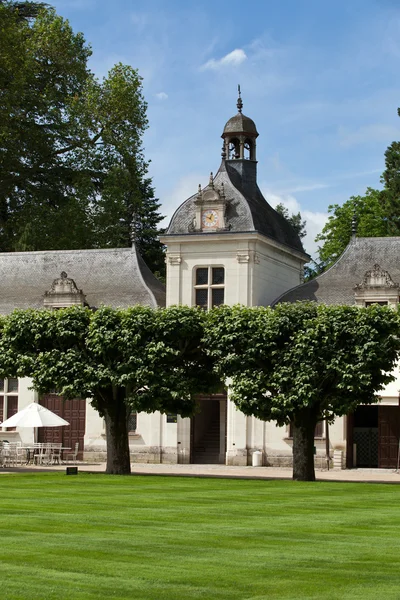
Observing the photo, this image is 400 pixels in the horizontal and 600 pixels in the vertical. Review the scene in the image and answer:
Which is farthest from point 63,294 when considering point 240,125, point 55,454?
point 240,125

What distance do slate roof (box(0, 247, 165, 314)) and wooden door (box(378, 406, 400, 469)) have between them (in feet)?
34.7

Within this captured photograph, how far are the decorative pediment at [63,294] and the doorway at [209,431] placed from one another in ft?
22.1

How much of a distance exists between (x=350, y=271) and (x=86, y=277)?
38.4 ft

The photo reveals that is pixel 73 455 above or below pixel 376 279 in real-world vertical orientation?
below

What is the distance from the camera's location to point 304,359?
32719mm

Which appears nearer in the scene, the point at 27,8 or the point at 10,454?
the point at 10,454

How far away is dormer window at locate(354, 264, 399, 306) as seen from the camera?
139 feet

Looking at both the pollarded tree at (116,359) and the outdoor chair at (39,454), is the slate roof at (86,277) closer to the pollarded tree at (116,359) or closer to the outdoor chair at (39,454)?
the outdoor chair at (39,454)

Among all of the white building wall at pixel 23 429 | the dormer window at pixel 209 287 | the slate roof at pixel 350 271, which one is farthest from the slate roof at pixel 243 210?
the white building wall at pixel 23 429

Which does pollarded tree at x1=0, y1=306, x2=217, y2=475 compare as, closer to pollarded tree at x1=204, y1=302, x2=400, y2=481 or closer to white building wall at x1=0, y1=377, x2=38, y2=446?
pollarded tree at x1=204, y1=302, x2=400, y2=481

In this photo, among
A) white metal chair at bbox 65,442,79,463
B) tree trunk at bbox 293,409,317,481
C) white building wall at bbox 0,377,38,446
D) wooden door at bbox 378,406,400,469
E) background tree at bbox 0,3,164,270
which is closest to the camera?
tree trunk at bbox 293,409,317,481

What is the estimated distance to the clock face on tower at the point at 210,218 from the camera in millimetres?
44688

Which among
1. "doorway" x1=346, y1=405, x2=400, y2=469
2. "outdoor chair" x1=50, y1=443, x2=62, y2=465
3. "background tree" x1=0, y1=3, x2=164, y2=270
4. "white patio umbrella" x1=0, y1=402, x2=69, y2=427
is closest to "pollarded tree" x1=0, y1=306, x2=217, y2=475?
"white patio umbrella" x1=0, y1=402, x2=69, y2=427

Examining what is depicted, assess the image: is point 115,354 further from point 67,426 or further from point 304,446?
point 67,426
